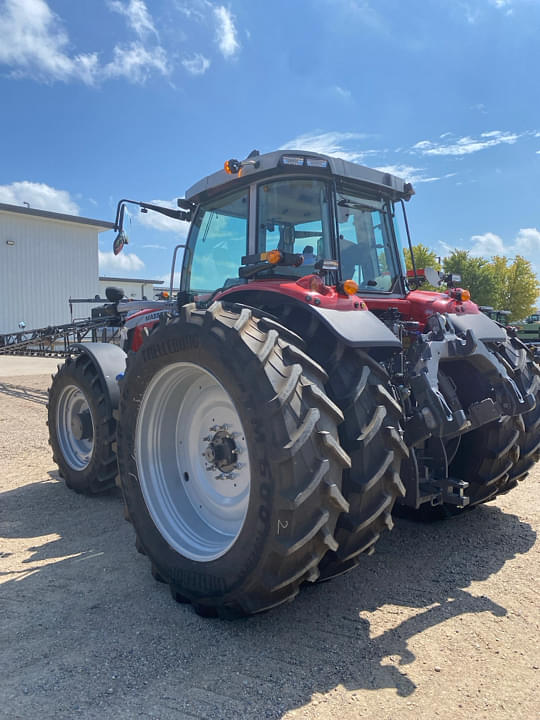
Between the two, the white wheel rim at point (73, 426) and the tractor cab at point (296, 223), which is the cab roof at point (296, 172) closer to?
the tractor cab at point (296, 223)

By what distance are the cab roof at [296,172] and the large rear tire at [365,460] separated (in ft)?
5.19

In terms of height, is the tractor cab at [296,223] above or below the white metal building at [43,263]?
below

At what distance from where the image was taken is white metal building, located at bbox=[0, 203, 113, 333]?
84.1 feet

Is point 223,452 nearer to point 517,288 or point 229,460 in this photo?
point 229,460

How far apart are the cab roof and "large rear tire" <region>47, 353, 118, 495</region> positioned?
6.20 feet

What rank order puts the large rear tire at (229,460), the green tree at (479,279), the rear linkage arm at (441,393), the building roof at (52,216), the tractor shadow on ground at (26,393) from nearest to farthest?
the large rear tire at (229,460) < the rear linkage arm at (441,393) < the tractor shadow on ground at (26,393) < the building roof at (52,216) < the green tree at (479,279)

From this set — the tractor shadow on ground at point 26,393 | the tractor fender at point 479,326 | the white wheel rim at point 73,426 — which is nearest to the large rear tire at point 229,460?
the tractor fender at point 479,326

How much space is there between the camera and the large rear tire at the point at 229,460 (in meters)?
2.34

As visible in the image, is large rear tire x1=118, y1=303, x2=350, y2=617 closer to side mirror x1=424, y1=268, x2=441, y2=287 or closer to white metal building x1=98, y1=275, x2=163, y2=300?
side mirror x1=424, y1=268, x2=441, y2=287

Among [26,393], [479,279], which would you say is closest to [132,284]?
[479,279]

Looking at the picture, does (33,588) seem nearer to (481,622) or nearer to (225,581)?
(225,581)

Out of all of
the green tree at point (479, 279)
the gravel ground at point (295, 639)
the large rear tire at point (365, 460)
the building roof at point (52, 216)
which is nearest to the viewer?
the gravel ground at point (295, 639)

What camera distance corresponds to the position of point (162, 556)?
2.98 m

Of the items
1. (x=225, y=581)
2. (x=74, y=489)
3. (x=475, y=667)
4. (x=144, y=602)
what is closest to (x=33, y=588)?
(x=144, y=602)
